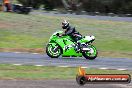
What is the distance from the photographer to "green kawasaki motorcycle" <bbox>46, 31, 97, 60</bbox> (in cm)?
2280

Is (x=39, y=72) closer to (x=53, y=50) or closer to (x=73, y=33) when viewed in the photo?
(x=53, y=50)

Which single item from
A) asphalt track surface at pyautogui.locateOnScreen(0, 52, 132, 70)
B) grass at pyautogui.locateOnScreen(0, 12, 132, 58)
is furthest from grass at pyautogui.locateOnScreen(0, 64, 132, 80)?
grass at pyautogui.locateOnScreen(0, 12, 132, 58)

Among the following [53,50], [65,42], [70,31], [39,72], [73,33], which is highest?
[70,31]

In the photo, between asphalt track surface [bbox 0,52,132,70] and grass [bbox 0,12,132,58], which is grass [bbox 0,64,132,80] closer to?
asphalt track surface [bbox 0,52,132,70]

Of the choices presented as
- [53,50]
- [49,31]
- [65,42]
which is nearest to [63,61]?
[53,50]

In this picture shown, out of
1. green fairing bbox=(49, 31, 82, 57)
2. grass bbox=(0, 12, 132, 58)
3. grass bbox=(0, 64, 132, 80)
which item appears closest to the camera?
grass bbox=(0, 64, 132, 80)

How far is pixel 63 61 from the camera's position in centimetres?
2192

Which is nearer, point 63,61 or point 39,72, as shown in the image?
point 39,72

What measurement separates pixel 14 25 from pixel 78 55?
1395 centimetres

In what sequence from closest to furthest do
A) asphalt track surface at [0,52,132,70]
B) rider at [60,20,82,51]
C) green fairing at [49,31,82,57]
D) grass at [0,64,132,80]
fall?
1. grass at [0,64,132,80]
2. asphalt track surface at [0,52,132,70]
3. rider at [60,20,82,51]
4. green fairing at [49,31,82,57]

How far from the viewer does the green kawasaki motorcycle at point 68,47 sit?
22.8 metres

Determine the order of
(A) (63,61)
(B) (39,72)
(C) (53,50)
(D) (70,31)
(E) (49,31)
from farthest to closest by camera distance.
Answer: (E) (49,31) → (C) (53,50) → (D) (70,31) → (A) (63,61) → (B) (39,72)

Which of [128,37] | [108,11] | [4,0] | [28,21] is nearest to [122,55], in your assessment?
[128,37]

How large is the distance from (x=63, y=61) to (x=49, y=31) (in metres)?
13.3
